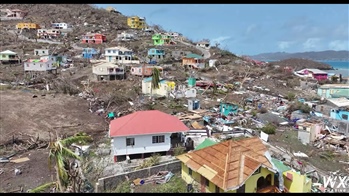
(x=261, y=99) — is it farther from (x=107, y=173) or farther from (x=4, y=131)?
(x=4, y=131)

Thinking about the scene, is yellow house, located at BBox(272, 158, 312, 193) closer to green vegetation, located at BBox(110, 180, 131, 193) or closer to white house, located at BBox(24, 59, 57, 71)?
green vegetation, located at BBox(110, 180, 131, 193)

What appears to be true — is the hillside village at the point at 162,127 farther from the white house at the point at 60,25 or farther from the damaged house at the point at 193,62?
the white house at the point at 60,25

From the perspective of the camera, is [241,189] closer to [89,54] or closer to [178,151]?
[178,151]

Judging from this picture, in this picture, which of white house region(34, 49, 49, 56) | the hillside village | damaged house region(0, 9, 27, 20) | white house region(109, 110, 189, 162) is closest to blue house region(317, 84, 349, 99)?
the hillside village

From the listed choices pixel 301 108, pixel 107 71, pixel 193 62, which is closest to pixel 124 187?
pixel 301 108

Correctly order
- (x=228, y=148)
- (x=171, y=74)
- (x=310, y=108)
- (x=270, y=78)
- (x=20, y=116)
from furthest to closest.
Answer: (x=270, y=78) → (x=171, y=74) → (x=310, y=108) → (x=20, y=116) → (x=228, y=148)

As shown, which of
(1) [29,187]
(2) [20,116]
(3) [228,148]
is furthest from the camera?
(2) [20,116]

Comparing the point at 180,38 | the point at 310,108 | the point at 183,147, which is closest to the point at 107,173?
the point at 183,147

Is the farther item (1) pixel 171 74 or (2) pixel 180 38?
(2) pixel 180 38
